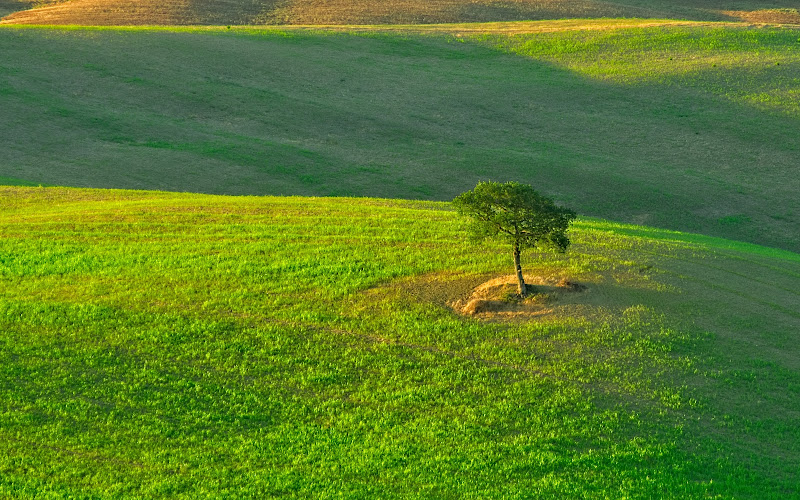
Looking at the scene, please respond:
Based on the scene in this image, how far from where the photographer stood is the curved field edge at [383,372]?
42.8ft

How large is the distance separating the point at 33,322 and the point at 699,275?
16602 millimetres

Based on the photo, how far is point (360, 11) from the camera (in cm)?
7619

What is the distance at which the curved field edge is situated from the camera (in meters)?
13.0

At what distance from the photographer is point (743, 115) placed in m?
46.7

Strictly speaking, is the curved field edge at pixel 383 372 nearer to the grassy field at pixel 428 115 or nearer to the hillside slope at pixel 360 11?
Answer: the grassy field at pixel 428 115

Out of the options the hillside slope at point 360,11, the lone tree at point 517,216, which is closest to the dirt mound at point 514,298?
the lone tree at point 517,216

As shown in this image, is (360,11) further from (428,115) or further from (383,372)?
(383,372)

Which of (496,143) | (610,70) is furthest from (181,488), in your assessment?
(610,70)

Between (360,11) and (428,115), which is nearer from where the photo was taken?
(428,115)

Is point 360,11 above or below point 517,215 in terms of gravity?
above

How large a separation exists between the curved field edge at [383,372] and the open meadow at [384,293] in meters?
0.07

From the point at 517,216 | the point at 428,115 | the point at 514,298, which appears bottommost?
the point at 428,115

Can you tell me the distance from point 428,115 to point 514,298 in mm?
30031

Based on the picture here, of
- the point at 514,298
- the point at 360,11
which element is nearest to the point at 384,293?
the point at 514,298
